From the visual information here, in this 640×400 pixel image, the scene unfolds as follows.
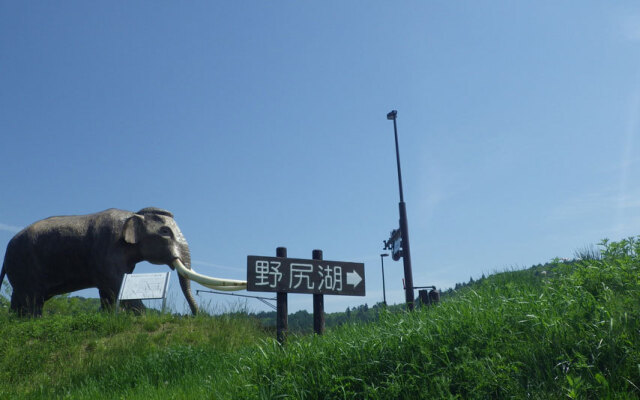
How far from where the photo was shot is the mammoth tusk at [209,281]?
1144 cm

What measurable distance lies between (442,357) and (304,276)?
116 inches

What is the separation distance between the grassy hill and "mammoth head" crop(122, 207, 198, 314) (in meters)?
3.93

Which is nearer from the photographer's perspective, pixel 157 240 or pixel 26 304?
pixel 157 240

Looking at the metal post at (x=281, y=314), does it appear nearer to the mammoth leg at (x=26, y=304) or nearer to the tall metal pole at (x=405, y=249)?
the tall metal pole at (x=405, y=249)

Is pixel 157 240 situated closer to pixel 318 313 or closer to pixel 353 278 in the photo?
pixel 318 313

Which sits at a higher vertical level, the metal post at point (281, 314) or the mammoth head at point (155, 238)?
the mammoth head at point (155, 238)

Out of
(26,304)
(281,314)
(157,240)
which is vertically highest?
(157,240)

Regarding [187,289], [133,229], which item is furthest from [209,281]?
[133,229]

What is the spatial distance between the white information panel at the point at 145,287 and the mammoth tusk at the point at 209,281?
2.96 ft

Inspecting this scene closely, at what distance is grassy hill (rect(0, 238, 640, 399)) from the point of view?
418 cm

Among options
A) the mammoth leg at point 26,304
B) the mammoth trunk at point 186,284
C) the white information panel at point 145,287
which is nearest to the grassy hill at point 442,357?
the white information panel at point 145,287

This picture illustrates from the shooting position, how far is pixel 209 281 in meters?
11.7

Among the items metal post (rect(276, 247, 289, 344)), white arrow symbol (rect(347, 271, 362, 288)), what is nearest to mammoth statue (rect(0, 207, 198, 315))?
metal post (rect(276, 247, 289, 344))

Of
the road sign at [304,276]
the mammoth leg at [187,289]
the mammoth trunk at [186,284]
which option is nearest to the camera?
the road sign at [304,276]
